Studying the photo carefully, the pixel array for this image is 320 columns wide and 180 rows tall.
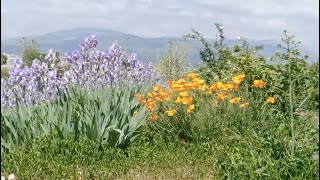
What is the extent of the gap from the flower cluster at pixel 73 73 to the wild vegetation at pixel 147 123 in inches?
0.5

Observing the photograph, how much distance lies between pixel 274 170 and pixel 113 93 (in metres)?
2.80

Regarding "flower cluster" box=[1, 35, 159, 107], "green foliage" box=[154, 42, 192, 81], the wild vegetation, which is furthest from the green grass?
"green foliage" box=[154, 42, 192, 81]

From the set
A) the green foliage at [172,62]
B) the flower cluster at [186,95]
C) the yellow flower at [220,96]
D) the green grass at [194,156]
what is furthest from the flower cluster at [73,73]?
the green foliage at [172,62]

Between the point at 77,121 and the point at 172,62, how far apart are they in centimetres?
548

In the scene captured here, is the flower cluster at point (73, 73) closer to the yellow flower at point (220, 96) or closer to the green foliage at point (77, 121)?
the green foliage at point (77, 121)

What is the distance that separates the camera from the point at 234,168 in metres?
4.32

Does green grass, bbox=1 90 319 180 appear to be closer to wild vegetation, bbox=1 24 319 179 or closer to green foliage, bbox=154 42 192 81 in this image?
wild vegetation, bbox=1 24 319 179

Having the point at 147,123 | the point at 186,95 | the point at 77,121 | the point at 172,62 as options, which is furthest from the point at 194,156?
the point at 172,62

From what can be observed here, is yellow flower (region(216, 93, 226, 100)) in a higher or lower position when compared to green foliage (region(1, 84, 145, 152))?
higher

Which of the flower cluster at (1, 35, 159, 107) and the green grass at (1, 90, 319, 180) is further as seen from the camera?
the flower cluster at (1, 35, 159, 107)

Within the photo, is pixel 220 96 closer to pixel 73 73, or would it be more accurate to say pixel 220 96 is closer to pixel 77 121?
pixel 77 121

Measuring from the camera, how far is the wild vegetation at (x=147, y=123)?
4445mm

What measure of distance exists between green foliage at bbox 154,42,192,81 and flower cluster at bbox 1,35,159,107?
296cm

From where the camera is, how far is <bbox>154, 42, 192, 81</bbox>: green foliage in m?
10.1
